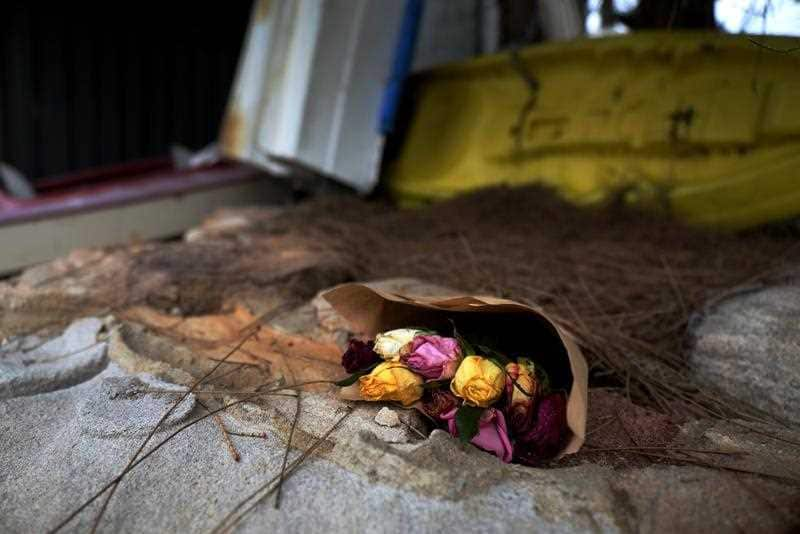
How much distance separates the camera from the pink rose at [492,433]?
144 centimetres

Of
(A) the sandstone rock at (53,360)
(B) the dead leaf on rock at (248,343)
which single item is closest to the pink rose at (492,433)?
(B) the dead leaf on rock at (248,343)

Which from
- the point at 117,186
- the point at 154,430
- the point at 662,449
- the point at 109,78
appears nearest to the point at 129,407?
the point at 154,430

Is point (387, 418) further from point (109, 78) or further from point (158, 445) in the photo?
point (109, 78)

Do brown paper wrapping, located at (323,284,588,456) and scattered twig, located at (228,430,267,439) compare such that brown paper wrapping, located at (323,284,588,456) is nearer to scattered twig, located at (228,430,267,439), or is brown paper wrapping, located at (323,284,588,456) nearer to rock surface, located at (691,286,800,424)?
scattered twig, located at (228,430,267,439)

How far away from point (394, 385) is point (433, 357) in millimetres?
115

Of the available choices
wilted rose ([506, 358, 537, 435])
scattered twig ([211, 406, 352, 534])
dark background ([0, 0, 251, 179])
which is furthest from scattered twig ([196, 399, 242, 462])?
dark background ([0, 0, 251, 179])

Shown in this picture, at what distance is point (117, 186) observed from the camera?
14.1ft

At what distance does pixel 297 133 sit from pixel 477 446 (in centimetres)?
274

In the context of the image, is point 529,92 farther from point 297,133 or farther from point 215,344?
point 215,344

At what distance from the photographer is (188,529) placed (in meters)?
1.21

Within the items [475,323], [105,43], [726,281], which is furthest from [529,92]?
[105,43]

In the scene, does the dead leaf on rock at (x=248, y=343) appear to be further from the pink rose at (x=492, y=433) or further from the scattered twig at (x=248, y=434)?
the pink rose at (x=492, y=433)

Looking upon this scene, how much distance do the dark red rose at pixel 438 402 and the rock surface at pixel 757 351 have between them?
923mm

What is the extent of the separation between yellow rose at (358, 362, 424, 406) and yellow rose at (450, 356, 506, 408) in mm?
101
